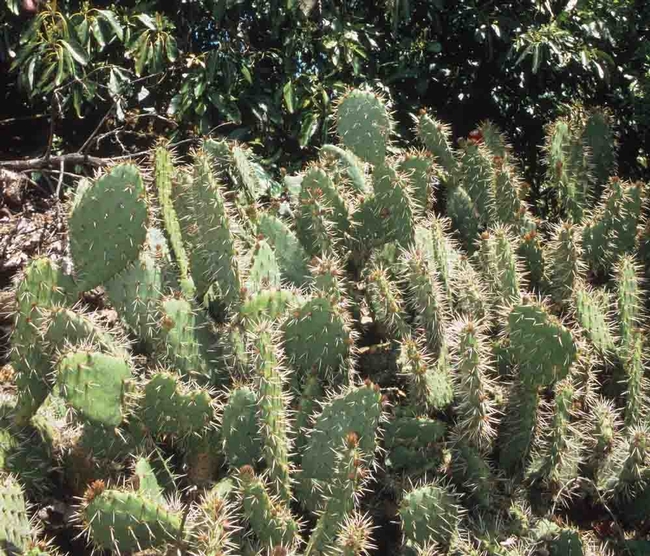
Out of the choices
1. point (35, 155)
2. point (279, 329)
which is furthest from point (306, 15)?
point (279, 329)

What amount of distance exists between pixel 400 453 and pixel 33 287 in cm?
114

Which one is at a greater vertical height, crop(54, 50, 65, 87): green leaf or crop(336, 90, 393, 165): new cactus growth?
crop(336, 90, 393, 165): new cactus growth

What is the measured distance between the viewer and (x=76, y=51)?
11.1 feet

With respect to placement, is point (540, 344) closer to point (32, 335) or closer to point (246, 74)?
point (32, 335)

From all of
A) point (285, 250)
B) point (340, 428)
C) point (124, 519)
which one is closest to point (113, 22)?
point (285, 250)

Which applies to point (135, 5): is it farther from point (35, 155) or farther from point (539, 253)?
point (539, 253)

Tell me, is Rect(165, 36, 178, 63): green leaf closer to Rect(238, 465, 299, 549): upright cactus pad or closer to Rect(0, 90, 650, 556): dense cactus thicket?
Rect(0, 90, 650, 556): dense cactus thicket

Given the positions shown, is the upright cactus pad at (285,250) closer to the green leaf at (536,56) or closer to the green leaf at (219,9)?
the green leaf at (219,9)

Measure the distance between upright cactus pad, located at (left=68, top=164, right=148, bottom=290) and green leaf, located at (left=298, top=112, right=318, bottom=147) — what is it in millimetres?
1426

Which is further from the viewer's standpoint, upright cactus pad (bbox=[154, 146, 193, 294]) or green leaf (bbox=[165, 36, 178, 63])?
green leaf (bbox=[165, 36, 178, 63])

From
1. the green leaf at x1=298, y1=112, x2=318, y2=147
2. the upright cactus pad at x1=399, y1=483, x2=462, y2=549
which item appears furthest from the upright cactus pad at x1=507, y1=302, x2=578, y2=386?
the green leaf at x1=298, y1=112, x2=318, y2=147

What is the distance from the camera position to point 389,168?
2.88 m

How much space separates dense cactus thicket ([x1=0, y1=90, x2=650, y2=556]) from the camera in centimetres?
219

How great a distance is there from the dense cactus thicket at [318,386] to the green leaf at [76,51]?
2.31 ft
